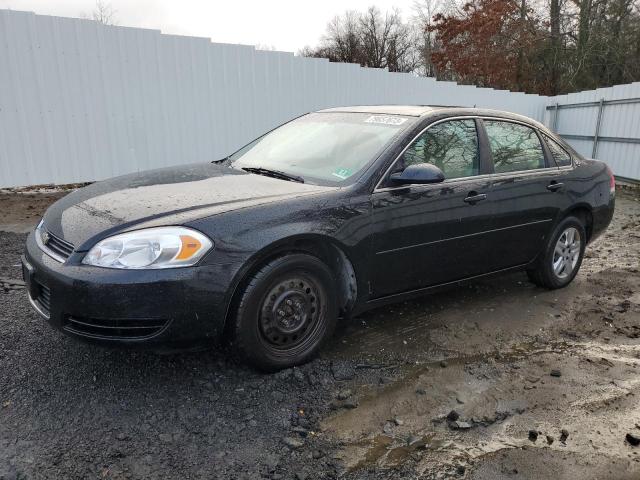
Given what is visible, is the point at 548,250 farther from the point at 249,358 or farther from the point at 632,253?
the point at 249,358

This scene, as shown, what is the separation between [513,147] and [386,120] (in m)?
1.28

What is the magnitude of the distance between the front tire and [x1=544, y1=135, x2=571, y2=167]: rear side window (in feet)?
9.07

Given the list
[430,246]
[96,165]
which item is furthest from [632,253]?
[96,165]

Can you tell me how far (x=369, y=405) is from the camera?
293cm

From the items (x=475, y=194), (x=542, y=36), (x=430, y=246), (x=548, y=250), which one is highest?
(x=542, y=36)

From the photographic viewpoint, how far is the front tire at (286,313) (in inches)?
115

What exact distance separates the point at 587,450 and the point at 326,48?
38.6 m

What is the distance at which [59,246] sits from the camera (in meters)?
2.95

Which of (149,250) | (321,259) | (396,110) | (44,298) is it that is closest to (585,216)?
(396,110)

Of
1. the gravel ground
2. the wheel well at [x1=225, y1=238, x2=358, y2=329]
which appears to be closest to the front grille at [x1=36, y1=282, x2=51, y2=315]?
the gravel ground

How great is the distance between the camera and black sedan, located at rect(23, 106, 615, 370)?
2.71 meters

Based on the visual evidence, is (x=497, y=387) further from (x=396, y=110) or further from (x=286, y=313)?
(x=396, y=110)

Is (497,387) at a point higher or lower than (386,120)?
lower

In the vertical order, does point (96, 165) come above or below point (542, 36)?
below
